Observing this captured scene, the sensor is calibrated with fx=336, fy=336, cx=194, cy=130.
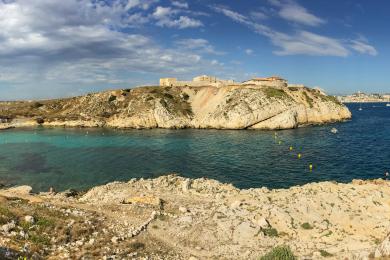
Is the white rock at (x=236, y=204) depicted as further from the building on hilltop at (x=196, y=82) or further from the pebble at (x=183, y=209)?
the building on hilltop at (x=196, y=82)

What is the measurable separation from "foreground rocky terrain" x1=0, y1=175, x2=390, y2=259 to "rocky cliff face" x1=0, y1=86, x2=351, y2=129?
251ft

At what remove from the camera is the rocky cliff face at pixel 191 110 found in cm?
11156

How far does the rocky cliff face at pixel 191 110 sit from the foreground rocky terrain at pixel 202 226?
76.6m

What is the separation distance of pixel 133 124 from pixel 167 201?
88.4 metres

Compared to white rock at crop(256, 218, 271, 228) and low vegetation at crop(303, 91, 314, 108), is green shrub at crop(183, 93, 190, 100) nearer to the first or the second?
low vegetation at crop(303, 91, 314, 108)

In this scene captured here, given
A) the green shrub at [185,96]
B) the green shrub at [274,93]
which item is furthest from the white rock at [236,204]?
the green shrub at [185,96]

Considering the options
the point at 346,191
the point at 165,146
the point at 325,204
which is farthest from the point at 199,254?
the point at 165,146

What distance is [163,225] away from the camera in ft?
91.5

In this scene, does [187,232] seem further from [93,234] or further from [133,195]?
[133,195]

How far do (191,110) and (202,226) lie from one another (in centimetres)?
10047

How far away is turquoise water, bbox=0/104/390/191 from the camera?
5394 centimetres

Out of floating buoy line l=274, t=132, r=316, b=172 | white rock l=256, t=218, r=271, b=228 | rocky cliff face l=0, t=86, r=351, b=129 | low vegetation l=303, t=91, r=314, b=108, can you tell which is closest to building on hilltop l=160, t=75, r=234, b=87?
rocky cliff face l=0, t=86, r=351, b=129

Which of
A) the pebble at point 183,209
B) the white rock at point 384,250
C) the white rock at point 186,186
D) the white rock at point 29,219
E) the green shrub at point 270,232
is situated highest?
the white rock at point 384,250

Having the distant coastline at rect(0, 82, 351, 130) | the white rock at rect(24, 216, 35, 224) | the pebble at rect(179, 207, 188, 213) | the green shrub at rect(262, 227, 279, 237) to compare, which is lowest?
the green shrub at rect(262, 227, 279, 237)
